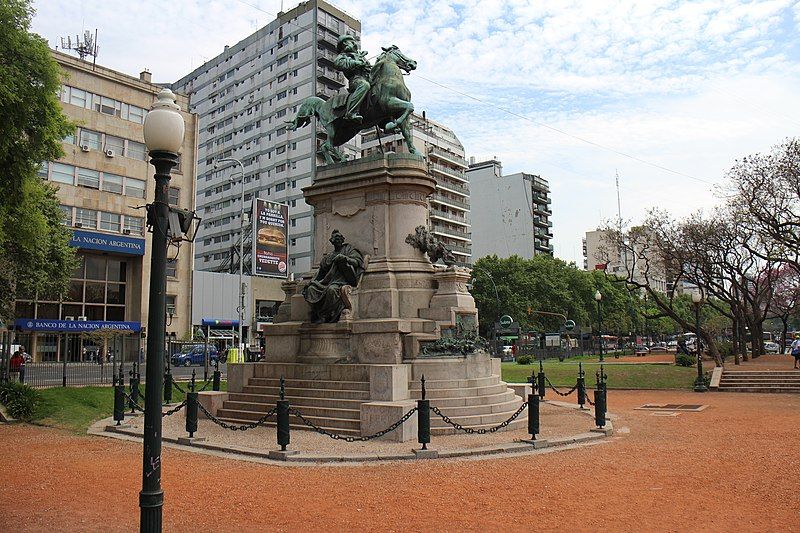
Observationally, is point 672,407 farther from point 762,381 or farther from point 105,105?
point 105,105

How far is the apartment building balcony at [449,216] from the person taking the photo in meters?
87.1

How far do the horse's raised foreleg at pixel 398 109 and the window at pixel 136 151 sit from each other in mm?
41157

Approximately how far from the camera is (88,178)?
1993 inches

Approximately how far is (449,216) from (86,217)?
5104 centimetres

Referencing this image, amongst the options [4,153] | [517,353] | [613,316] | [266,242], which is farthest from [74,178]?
[613,316]

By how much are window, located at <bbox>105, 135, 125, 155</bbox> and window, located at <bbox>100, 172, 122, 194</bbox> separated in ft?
6.68

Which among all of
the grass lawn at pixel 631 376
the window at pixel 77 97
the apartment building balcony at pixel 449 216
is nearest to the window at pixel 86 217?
the window at pixel 77 97

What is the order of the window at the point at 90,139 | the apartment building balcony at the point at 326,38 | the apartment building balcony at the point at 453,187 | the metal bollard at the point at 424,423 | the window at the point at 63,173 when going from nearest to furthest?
1. the metal bollard at the point at 424,423
2. the window at the point at 63,173
3. the window at the point at 90,139
4. the apartment building balcony at the point at 326,38
5. the apartment building balcony at the point at 453,187

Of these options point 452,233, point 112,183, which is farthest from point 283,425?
point 452,233

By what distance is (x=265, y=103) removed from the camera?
8419 centimetres

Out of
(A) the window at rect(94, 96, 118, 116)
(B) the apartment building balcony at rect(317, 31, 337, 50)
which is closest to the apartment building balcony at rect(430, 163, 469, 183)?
(B) the apartment building balcony at rect(317, 31, 337, 50)

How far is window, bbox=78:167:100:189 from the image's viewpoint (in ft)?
165

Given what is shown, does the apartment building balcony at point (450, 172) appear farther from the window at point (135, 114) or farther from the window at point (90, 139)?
the window at point (90, 139)

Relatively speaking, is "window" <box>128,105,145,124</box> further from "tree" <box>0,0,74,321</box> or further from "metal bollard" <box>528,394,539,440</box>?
"metal bollard" <box>528,394,539,440</box>
